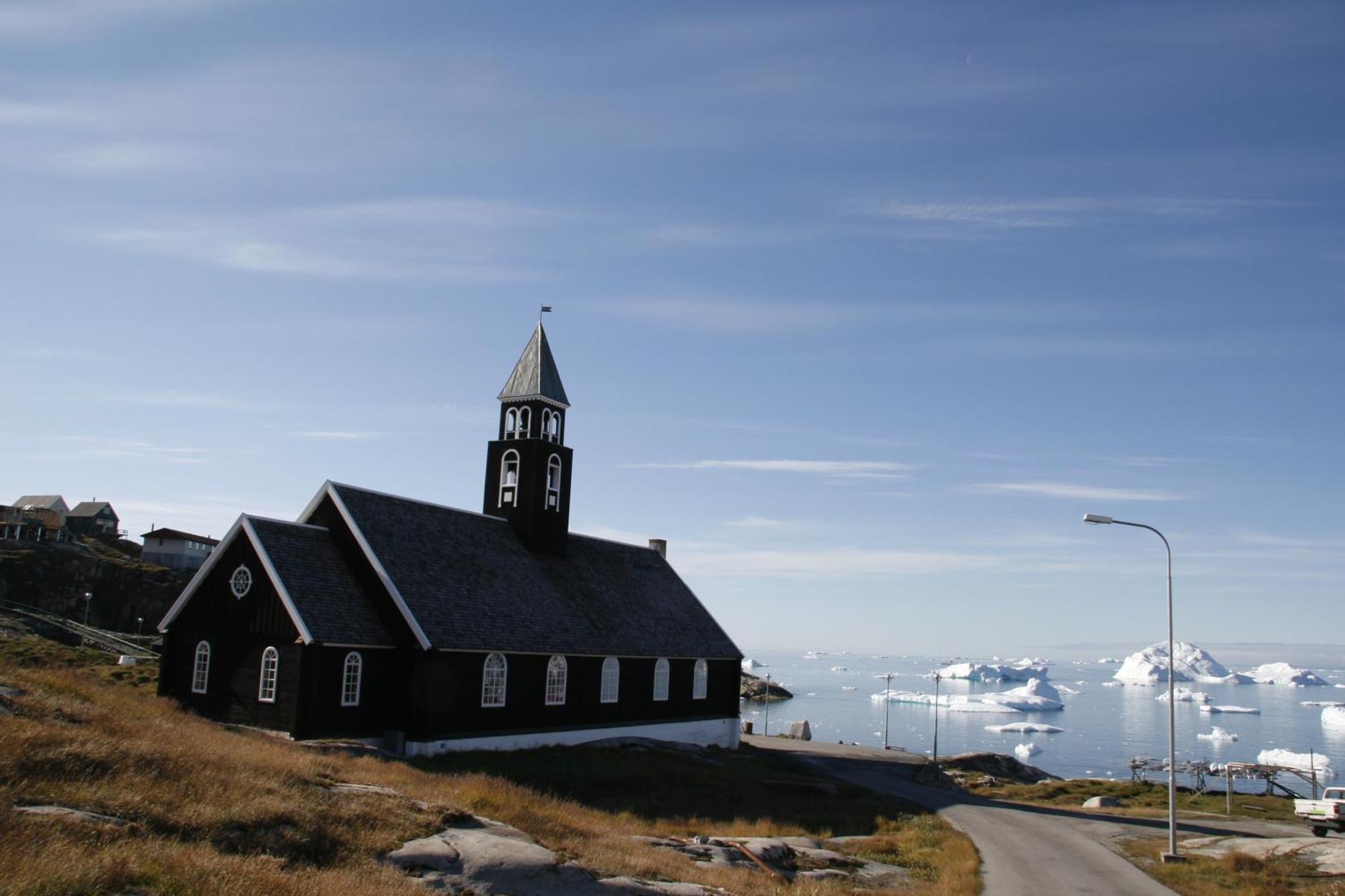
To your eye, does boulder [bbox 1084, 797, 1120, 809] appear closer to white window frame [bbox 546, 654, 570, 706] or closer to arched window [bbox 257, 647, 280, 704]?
white window frame [bbox 546, 654, 570, 706]

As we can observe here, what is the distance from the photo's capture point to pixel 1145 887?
2378 centimetres

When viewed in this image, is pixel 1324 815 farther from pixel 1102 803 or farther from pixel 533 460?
pixel 533 460

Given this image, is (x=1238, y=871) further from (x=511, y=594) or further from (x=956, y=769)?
(x=956, y=769)

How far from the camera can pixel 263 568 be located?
35.8 m

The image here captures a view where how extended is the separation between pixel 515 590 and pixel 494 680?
4790 millimetres

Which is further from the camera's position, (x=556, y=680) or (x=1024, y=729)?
(x=1024, y=729)

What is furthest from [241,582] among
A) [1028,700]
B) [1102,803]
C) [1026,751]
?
[1028,700]

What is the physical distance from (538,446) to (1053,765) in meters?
78.4

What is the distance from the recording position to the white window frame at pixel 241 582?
36.3 meters

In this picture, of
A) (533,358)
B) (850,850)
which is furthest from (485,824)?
(533,358)

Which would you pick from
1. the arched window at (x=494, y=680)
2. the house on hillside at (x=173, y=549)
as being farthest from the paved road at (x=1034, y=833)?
the house on hillside at (x=173, y=549)

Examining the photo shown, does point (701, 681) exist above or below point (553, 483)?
below

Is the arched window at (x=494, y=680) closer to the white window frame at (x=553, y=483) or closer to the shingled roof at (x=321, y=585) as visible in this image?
the shingled roof at (x=321, y=585)

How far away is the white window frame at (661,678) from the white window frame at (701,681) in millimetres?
2469
